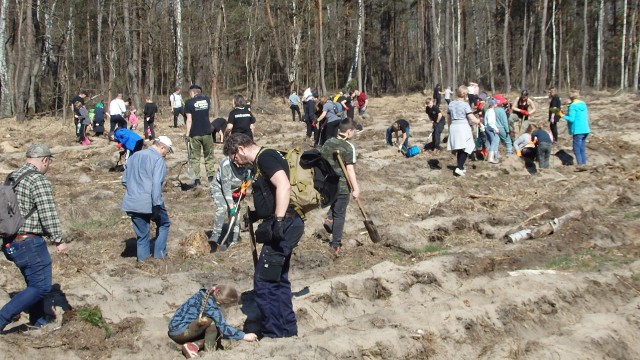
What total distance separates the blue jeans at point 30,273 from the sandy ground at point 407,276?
25 cm

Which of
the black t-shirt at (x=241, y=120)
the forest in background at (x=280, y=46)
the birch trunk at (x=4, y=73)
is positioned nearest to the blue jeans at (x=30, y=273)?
the black t-shirt at (x=241, y=120)

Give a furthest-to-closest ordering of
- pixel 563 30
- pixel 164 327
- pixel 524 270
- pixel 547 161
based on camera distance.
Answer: pixel 563 30 < pixel 547 161 < pixel 524 270 < pixel 164 327

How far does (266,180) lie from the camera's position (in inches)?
235

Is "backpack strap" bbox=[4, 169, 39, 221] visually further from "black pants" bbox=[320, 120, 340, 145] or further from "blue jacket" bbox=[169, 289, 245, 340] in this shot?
"black pants" bbox=[320, 120, 340, 145]

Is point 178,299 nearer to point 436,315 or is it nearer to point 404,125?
point 436,315

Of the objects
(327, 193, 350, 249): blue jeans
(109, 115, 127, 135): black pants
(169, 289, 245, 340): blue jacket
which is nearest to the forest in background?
(109, 115, 127, 135): black pants

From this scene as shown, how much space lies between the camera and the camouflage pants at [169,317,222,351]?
611cm

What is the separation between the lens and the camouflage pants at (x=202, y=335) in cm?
611

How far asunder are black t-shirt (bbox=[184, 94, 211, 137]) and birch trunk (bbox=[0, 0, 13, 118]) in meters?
19.5

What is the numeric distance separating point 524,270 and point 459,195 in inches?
204

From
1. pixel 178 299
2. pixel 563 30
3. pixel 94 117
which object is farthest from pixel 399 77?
pixel 178 299

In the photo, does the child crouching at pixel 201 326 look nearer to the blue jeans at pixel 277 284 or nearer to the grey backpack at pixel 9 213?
the blue jeans at pixel 277 284

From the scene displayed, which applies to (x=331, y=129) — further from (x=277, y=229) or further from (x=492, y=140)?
(x=277, y=229)

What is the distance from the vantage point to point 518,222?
1154 centimetres
